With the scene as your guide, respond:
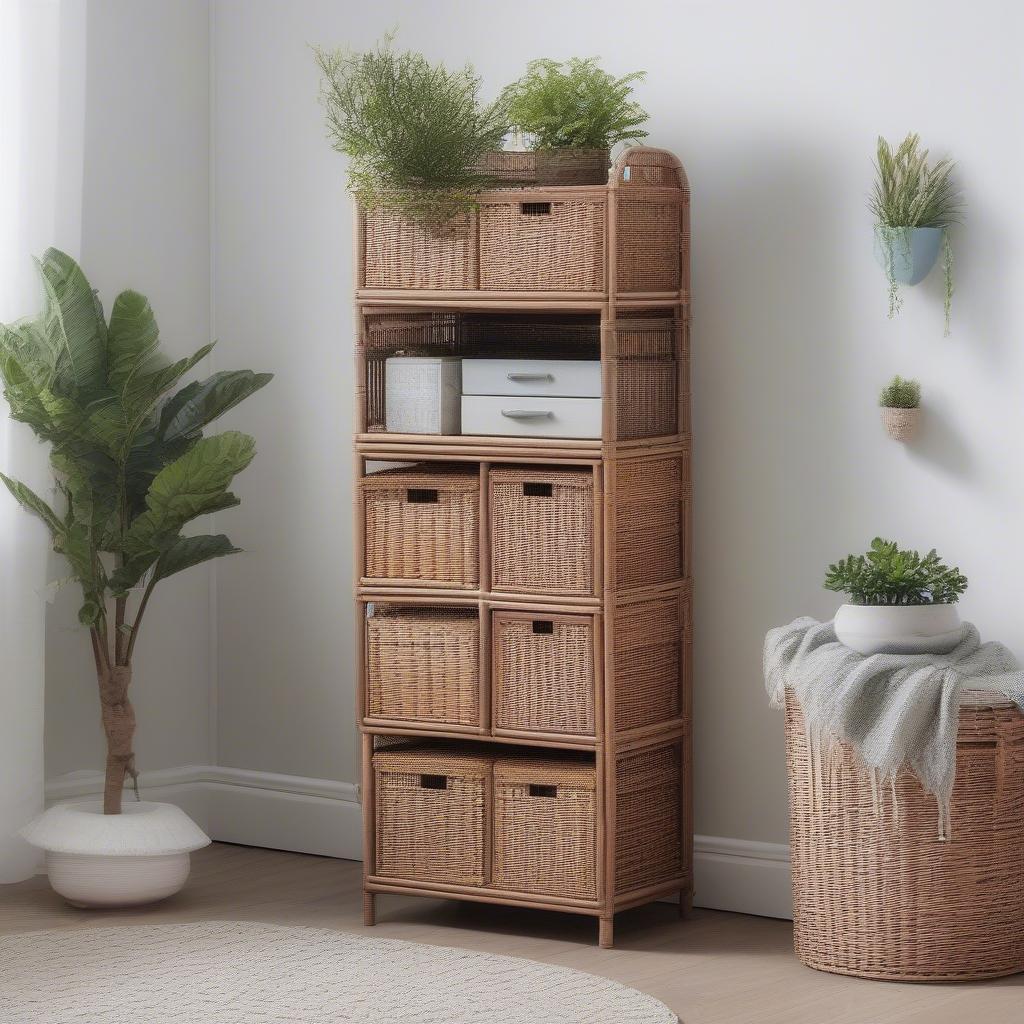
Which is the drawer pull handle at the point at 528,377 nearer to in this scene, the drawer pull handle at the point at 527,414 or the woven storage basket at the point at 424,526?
the drawer pull handle at the point at 527,414

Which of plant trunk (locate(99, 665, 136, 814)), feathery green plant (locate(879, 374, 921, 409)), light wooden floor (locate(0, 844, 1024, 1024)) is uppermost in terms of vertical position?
feathery green plant (locate(879, 374, 921, 409))

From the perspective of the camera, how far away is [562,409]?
3.44 metres

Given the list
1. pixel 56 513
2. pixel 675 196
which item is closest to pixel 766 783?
pixel 675 196

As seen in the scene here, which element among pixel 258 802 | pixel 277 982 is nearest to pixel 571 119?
pixel 277 982

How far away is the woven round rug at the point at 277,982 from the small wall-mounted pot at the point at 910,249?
148 centimetres

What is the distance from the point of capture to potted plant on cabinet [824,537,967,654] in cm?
316

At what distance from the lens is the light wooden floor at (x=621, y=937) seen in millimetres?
3049

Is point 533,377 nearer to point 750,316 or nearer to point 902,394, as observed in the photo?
point 750,316

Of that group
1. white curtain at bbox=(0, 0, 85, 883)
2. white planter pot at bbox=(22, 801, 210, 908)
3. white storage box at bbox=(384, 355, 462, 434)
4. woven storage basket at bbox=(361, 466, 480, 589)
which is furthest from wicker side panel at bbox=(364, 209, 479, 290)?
white planter pot at bbox=(22, 801, 210, 908)

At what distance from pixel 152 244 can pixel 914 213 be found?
1.94 metres

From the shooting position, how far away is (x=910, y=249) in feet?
11.0

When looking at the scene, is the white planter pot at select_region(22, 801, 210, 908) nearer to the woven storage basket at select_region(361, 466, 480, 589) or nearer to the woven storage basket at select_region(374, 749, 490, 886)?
the woven storage basket at select_region(374, 749, 490, 886)

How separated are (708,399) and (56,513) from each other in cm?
151

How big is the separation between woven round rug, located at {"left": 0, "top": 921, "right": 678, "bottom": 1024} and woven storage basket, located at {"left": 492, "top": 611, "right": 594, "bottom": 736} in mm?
477
